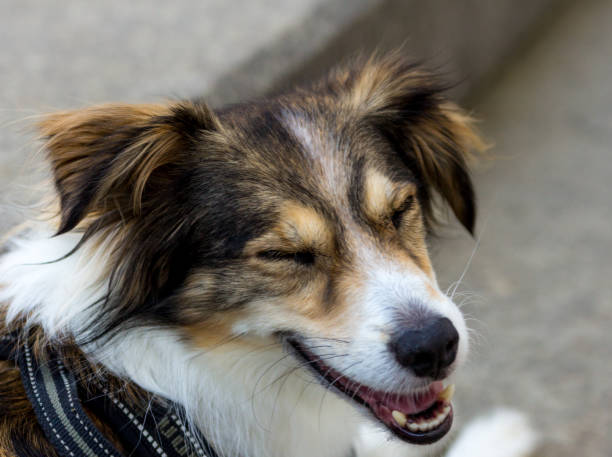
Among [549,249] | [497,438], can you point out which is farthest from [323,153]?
[549,249]

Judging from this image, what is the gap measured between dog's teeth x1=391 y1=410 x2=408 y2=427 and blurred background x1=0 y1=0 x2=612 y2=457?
111 cm

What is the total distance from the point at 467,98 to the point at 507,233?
1325 mm

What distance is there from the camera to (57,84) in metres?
4.01

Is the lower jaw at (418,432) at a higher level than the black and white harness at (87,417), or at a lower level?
lower

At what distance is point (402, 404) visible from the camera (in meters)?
2.25

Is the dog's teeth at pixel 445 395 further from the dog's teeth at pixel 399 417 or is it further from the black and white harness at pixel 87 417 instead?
the black and white harness at pixel 87 417

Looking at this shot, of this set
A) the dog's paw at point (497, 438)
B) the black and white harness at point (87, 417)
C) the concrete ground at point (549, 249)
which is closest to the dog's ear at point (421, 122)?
the concrete ground at point (549, 249)

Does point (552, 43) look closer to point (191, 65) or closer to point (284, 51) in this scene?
point (284, 51)

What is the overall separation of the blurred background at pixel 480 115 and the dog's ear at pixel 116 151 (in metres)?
0.76

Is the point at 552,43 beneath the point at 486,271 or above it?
above

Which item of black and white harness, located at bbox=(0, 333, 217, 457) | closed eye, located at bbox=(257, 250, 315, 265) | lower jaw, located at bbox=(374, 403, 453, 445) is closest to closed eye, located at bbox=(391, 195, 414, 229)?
closed eye, located at bbox=(257, 250, 315, 265)

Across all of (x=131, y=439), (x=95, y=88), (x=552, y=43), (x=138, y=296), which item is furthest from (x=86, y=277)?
(x=552, y=43)

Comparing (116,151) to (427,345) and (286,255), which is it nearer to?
(286,255)

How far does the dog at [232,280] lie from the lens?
2.08m
